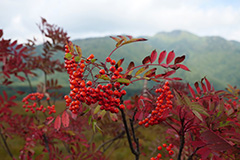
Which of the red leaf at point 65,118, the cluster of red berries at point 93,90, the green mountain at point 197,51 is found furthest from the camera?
the green mountain at point 197,51

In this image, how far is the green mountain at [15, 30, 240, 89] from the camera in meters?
54.0

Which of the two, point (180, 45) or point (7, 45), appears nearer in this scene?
point (7, 45)

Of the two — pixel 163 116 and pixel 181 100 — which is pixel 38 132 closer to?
pixel 163 116

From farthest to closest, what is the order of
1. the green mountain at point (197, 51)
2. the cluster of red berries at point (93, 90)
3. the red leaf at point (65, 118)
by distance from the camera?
the green mountain at point (197, 51)
the red leaf at point (65, 118)
the cluster of red berries at point (93, 90)

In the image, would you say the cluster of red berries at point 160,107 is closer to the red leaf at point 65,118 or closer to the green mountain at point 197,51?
the red leaf at point 65,118

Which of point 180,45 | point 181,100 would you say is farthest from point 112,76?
point 180,45

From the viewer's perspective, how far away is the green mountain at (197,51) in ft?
177

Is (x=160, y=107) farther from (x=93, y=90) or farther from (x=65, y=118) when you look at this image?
(x=65, y=118)

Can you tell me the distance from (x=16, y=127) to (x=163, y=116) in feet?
7.04

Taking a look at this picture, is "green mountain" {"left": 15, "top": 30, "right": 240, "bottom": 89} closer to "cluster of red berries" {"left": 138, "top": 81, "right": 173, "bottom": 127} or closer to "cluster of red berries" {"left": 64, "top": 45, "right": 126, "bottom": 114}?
"cluster of red berries" {"left": 138, "top": 81, "right": 173, "bottom": 127}

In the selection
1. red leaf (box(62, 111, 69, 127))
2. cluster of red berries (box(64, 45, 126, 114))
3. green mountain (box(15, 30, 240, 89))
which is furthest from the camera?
green mountain (box(15, 30, 240, 89))

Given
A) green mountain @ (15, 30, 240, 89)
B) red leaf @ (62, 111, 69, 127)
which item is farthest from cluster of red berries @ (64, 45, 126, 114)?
green mountain @ (15, 30, 240, 89)

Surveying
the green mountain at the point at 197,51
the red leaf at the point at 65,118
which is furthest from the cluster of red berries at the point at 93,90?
the green mountain at the point at 197,51

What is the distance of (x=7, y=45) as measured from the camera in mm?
1864
